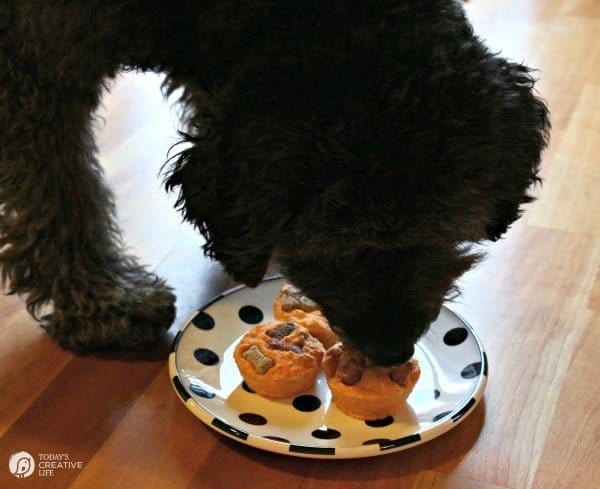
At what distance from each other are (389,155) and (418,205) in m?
0.08

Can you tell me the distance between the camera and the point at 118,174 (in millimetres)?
2350

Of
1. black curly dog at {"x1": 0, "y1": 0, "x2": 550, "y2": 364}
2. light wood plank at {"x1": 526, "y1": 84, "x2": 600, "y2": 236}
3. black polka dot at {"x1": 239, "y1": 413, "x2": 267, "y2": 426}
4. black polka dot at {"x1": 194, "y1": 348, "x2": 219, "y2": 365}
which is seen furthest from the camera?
A: light wood plank at {"x1": 526, "y1": 84, "x2": 600, "y2": 236}

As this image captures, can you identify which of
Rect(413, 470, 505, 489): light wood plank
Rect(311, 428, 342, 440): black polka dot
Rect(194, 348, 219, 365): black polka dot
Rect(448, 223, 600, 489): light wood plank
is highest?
Rect(194, 348, 219, 365): black polka dot

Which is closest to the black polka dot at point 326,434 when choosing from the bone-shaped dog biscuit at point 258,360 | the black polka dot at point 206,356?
the bone-shaped dog biscuit at point 258,360

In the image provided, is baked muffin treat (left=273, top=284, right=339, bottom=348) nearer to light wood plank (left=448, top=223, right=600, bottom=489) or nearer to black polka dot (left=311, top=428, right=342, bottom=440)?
black polka dot (left=311, top=428, right=342, bottom=440)

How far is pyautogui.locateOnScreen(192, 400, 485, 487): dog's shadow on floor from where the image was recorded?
57.2 inches

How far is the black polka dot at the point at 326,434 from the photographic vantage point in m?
1.45

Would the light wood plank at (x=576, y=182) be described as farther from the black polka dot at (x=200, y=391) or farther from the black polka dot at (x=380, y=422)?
the black polka dot at (x=200, y=391)

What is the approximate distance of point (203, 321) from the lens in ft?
5.53

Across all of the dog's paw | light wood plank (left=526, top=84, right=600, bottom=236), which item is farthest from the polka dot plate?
light wood plank (left=526, top=84, right=600, bottom=236)

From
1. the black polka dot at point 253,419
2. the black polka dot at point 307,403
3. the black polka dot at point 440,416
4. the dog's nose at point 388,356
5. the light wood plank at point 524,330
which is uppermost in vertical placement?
the dog's nose at point 388,356

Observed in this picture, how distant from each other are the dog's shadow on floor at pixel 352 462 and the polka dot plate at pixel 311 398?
0.17 ft

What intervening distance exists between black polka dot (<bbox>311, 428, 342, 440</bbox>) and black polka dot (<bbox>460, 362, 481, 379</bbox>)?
261 millimetres

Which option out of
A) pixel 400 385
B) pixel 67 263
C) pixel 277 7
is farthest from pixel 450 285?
pixel 67 263
